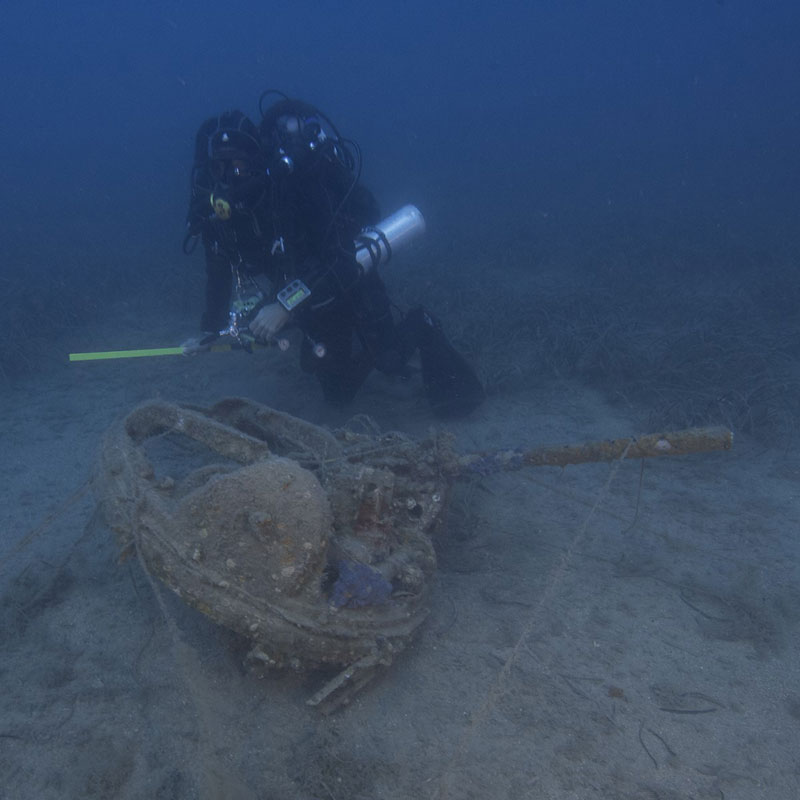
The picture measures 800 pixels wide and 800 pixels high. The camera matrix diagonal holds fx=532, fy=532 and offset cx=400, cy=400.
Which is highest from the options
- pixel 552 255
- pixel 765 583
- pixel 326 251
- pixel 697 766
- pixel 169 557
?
pixel 326 251

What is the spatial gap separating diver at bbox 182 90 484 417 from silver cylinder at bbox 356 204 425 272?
0.12 metres

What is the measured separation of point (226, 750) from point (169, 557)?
3.04 feet

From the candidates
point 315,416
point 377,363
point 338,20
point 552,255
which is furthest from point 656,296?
point 338,20

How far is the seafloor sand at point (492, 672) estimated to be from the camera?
2391mm

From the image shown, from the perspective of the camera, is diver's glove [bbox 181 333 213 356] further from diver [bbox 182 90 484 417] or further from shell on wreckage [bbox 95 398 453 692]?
shell on wreckage [bbox 95 398 453 692]

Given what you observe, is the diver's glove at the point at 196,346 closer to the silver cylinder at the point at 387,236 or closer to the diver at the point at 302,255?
the diver at the point at 302,255

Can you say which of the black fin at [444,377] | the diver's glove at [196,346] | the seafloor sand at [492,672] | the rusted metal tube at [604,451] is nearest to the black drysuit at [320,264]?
the black fin at [444,377]

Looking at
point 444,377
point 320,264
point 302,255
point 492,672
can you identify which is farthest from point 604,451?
point 302,255

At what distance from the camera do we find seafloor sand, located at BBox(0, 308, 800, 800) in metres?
2.39

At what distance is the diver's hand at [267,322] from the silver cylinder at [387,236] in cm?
128

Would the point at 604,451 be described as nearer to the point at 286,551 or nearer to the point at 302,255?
the point at 286,551

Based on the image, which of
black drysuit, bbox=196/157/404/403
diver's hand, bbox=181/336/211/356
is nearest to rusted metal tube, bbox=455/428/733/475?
black drysuit, bbox=196/157/404/403

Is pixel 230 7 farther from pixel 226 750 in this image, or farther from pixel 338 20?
pixel 226 750

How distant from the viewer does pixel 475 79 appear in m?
78.6
